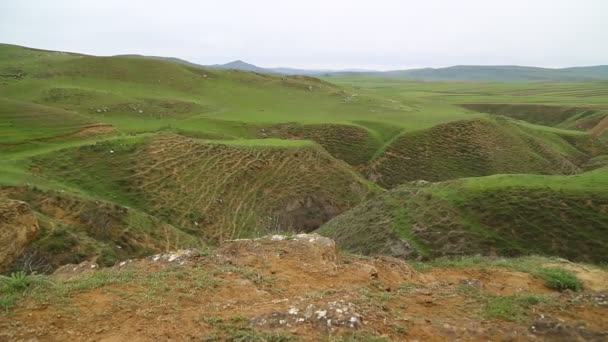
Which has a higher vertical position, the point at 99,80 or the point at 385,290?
the point at 99,80

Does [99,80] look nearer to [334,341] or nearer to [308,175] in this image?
[308,175]

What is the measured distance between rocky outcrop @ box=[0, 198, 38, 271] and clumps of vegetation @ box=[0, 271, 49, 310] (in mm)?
8101

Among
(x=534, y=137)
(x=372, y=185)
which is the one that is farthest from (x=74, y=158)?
(x=534, y=137)

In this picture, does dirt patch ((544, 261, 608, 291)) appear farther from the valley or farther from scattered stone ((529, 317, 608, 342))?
scattered stone ((529, 317, 608, 342))

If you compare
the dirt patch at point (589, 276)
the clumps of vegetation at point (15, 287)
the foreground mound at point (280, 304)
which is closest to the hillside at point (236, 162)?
the dirt patch at point (589, 276)

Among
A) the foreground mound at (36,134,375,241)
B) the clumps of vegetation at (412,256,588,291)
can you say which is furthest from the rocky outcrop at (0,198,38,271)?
the clumps of vegetation at (412,256,588,291)

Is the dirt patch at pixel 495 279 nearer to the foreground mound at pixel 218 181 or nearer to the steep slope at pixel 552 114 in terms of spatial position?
the foreground mound at pixel 218 181

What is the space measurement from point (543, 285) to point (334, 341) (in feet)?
21.3

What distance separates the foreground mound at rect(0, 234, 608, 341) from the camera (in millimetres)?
6789

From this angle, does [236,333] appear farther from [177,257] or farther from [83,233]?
[83,233]

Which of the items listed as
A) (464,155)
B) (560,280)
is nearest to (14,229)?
(560,280)

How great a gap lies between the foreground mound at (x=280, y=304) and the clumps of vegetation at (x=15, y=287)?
0.06ft

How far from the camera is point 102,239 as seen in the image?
1892cm

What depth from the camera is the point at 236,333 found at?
6.61m
